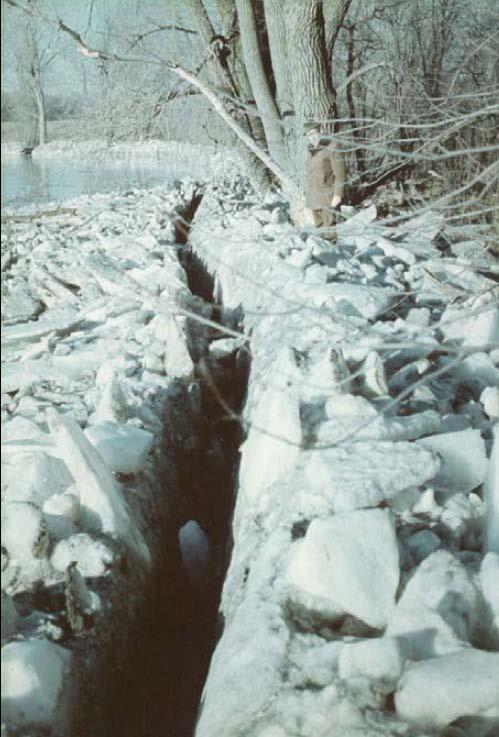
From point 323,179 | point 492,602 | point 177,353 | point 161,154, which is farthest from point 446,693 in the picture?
point 161,154

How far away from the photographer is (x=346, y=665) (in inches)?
41.2

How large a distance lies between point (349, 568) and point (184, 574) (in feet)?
2.97

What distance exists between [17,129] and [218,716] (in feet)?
3.64

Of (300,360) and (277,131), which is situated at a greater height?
(277,131)

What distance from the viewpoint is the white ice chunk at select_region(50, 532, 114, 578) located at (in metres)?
1.42

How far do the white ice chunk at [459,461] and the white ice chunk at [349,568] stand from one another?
37 cm

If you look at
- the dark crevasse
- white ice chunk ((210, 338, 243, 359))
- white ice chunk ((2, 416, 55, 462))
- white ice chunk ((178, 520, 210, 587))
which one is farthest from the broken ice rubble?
white ice chunk ((210, 338, 243, 359))

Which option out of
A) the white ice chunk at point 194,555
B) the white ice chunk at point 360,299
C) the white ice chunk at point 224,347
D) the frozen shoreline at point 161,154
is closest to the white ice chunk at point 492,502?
the white ice chunk at point 194,555

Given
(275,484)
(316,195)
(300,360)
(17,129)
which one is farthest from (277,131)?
(17,129)

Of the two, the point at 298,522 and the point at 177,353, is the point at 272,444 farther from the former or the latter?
the point at 177,353

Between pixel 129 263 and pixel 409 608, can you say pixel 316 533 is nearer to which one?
pixel 409 608

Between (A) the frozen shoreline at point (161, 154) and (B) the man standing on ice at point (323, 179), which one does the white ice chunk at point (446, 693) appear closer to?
(B) the man standing on ice at point (323, 179)

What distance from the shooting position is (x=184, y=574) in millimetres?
1949

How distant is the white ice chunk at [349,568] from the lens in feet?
3.93
